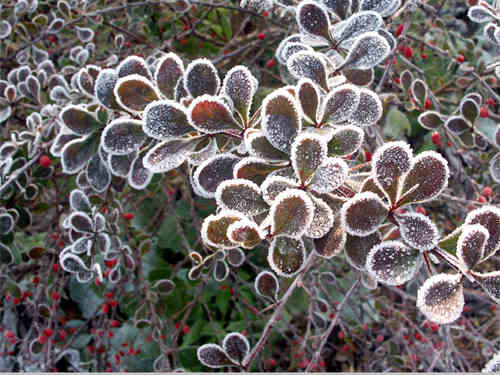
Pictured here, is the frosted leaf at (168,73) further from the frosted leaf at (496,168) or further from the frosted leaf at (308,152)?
the frosted leaf at (496,168)

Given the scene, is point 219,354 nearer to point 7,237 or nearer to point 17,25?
point 7,237

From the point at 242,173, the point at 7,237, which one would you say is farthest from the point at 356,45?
the point at 7,237

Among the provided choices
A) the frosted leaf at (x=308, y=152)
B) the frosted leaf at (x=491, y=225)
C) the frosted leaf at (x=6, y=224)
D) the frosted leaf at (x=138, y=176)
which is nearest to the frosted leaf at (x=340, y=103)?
the frosted leaf at (x=308, y=152)

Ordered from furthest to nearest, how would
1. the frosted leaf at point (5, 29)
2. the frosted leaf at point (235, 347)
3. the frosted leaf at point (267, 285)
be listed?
the frosted leaf at point (5, 29)
the frosted leaf at point (267, 285)
the frosted leaf at point (235, 347)

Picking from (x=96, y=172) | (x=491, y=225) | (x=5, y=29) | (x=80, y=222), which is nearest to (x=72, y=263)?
(x=80, y=222)

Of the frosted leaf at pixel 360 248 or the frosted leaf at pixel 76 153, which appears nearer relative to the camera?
the frosted leaf at pixel 360 248
